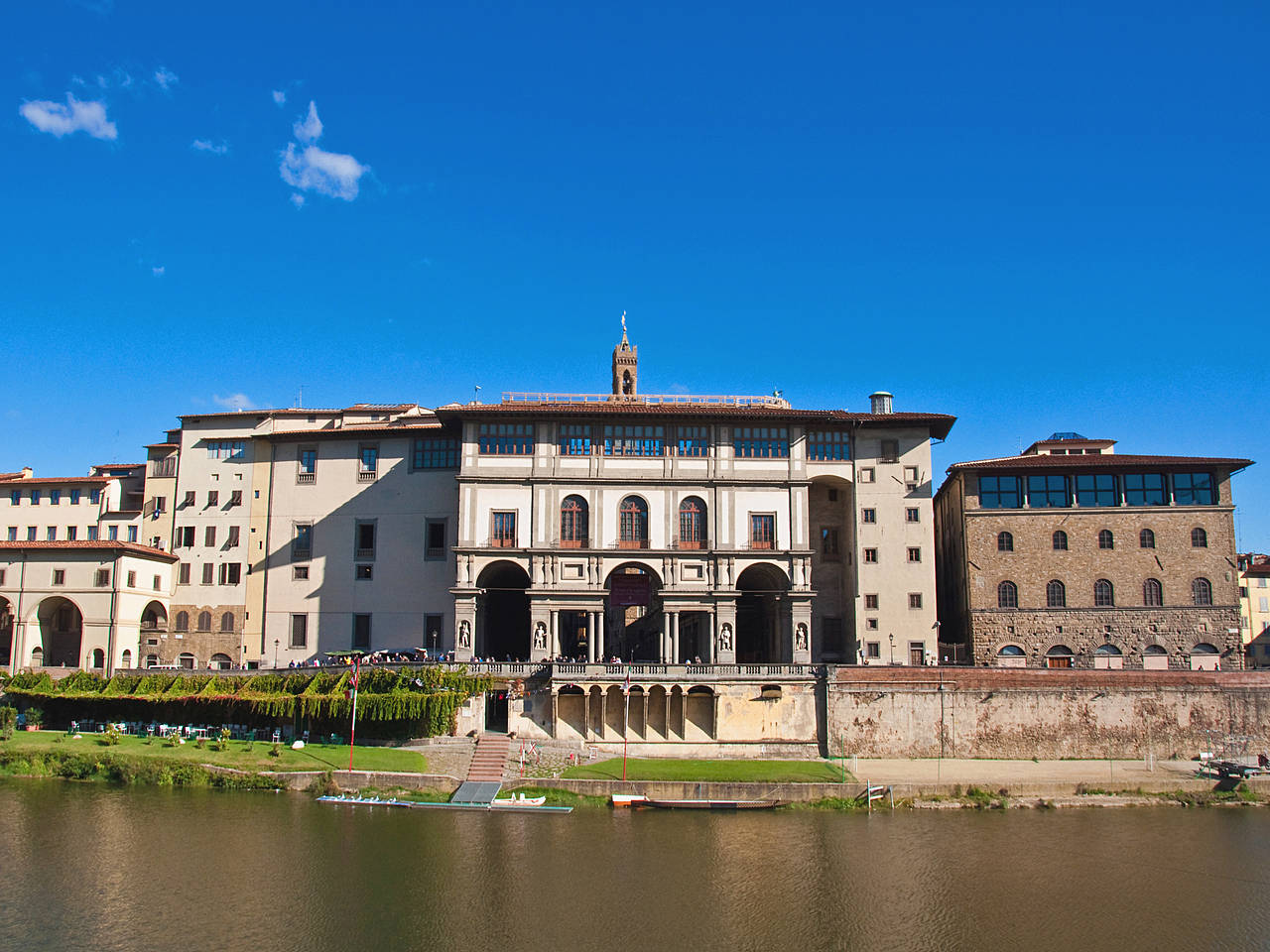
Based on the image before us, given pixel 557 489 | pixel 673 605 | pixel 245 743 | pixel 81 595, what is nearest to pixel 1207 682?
pixel 673 605

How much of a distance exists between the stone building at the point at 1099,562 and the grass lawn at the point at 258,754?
3415 cm

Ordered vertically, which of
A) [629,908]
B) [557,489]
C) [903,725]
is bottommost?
[629,908]

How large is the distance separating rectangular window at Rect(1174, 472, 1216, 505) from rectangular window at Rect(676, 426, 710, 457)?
28548 mm

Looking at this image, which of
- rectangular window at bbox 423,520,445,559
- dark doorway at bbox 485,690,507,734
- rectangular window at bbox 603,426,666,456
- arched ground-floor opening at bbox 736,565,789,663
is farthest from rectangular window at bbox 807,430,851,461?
dark doorway at bbox 485,690,507,734

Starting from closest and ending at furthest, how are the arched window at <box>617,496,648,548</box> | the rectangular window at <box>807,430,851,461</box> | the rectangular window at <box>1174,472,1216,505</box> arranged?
the arched window at <box>617,496,648,548</box>, the rectangular window at <box>1174,472,1216,505</box>, the rectangular window at <box>807,430,851,461</box>

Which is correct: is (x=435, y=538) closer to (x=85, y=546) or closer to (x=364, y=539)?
(x=364, y=539)

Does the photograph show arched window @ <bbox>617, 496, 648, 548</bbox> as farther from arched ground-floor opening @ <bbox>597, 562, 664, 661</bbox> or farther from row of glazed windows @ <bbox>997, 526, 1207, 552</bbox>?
row of glazed windows @ <bbox>997, 526, 1207, 552</bbox>

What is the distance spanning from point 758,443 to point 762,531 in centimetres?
521

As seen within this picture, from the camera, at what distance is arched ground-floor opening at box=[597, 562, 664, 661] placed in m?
59.3

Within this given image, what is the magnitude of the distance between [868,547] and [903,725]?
1341 centimetres

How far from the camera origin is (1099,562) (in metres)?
63.2

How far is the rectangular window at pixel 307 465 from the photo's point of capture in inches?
2704

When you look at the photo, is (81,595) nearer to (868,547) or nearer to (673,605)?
(673,605)

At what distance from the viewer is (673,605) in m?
60.1
